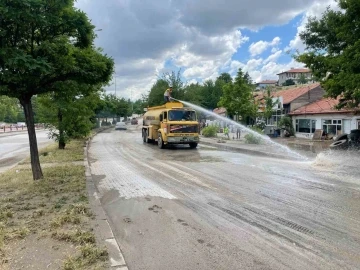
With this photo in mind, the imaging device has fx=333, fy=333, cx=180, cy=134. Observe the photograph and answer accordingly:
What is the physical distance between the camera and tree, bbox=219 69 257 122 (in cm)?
3027

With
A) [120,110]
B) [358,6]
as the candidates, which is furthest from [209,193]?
[120,110]

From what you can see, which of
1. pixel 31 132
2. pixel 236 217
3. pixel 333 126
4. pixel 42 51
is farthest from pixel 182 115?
pixel 236 217

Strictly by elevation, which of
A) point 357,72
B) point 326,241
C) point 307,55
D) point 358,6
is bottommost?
point 326,241

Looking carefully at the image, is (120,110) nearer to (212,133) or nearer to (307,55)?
(212,133)

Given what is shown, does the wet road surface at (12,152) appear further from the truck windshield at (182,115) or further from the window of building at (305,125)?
the window of building at (305,125)

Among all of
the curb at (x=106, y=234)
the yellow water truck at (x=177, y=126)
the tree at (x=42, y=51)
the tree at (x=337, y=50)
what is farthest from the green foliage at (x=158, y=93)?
the curb at (x=106, y=234)

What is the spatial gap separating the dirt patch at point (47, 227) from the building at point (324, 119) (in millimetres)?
20367

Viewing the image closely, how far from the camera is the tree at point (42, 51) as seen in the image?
7.73 meters

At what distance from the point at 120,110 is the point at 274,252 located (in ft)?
255

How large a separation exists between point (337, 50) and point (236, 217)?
50.9ft

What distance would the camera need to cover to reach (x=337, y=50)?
18266mm

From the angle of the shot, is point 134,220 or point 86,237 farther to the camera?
point 134,220

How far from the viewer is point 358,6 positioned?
1385 cm

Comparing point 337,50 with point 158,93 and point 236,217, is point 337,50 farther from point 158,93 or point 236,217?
point 158,93
